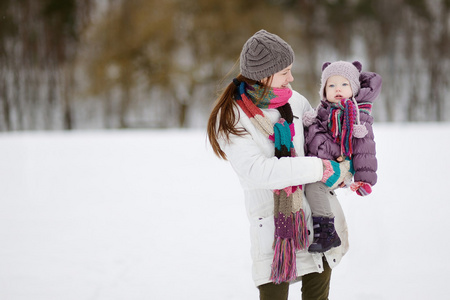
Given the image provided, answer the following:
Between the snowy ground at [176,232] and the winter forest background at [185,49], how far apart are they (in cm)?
824

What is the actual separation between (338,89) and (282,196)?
0.52 m

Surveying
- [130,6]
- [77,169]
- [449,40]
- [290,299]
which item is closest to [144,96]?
[130,6]

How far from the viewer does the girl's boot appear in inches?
67.6

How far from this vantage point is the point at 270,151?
175 centimetres

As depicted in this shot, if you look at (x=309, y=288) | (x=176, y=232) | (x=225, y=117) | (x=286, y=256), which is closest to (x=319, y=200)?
(x=286, y=256)

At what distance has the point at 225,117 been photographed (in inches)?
67.1

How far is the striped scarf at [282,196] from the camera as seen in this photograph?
171cm

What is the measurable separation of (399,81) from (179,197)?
44.1 feet

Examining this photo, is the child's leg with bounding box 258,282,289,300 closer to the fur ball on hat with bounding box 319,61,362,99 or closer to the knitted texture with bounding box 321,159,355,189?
the knitted texture with bounding box 321,159,355,189

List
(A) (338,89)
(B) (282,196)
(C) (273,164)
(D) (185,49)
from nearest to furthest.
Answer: (C) (273,164) → (B) (282,196) → (A) (338,89) → (D) (185,49)

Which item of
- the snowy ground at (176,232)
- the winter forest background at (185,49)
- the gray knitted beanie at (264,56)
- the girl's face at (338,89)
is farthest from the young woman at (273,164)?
the winter forest background at (185,49)

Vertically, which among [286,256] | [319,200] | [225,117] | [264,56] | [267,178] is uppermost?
[264,56]

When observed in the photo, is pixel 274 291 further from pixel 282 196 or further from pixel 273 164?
pixel 273 164

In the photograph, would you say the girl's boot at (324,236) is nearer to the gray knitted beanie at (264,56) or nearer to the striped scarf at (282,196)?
the striped scarf at (282,196)
